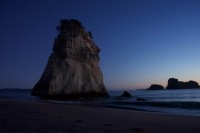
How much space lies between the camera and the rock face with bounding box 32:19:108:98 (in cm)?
4266

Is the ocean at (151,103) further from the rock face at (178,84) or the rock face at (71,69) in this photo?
the rock face at (178,84)

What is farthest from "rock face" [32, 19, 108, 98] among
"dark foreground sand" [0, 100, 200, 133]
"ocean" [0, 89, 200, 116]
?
"dark foreground sand" [0, 100, 200, 133]

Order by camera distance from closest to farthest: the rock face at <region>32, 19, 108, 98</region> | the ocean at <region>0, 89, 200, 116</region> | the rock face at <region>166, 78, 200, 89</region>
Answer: the ocean at <region>0, 89, 200, 116</region> < the rock face at <region>32, 19, 108, 98</region> < the rock face at <region>166, 78, 200, 89</region>

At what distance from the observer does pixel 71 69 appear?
45.0m

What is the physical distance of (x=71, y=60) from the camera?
4619 cm

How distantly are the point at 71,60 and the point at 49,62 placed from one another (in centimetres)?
436

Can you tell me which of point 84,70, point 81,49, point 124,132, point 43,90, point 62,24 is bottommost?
point 124,132

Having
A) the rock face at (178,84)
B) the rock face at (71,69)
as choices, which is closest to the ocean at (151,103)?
the rock face at (71,69)

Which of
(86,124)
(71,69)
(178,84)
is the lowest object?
(86,124)

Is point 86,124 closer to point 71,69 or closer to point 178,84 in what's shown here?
point 71,69

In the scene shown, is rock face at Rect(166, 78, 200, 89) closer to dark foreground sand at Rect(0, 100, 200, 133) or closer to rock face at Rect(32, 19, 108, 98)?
rock face at Rect(32, 19, 108, 98)

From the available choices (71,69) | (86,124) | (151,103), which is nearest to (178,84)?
(71,69)

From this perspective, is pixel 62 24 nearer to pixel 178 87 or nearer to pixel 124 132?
pixel 124 132

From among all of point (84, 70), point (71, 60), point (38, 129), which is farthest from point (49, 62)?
point (38, 129)
